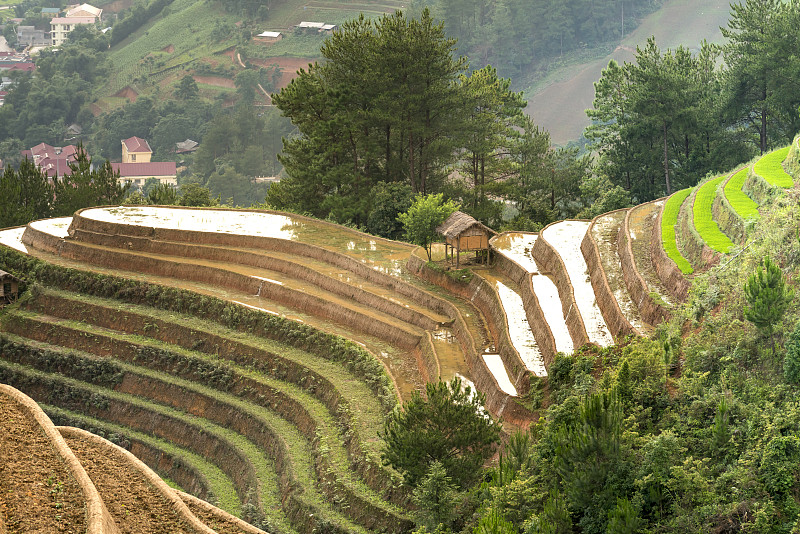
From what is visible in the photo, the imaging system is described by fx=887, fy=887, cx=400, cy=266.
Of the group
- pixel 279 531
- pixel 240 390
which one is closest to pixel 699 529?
pixel 279 531

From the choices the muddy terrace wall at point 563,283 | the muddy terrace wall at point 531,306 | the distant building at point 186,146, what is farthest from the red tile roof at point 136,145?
the muddy terrace wall at point 531,306

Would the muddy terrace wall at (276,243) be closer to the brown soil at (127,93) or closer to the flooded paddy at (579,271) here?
the flooded paddy at (579,271)

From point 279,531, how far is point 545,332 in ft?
29.5

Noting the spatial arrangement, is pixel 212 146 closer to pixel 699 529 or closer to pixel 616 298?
pixel 616 298

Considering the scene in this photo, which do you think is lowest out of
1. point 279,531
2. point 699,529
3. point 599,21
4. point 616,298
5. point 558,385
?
point 279,531

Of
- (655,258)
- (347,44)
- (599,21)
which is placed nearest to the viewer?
(655,258)

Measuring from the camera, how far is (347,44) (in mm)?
42938

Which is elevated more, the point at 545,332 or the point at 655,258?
the point at 655,258

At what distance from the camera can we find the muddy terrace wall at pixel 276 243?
31.6m

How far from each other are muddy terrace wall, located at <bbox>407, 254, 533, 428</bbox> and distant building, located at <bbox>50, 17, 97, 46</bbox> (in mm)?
120796

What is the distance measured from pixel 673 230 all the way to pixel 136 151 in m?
77.0

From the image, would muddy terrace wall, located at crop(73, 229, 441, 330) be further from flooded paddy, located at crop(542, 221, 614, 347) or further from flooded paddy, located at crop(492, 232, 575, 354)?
flooded paddy, located at crop(542, 221, 614, 347)

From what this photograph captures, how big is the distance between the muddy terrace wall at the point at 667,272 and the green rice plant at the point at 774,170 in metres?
3.52

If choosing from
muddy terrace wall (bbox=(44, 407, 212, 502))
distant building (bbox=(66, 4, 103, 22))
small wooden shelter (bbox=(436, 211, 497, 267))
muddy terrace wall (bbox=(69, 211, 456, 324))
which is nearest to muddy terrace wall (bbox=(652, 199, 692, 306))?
small wooden shelter (bbox=(436, 211, 497, 267))
